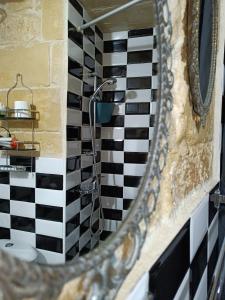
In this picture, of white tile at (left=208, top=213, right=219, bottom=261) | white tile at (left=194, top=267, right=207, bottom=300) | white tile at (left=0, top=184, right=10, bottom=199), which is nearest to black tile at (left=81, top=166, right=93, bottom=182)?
white tile at (left=0, top=184, right=10, bottom=199)

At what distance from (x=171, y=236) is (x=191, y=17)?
1.69 ft

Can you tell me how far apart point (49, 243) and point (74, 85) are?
8.9 inches

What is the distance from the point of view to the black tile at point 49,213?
355 mm

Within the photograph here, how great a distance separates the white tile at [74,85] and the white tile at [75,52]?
3 cm

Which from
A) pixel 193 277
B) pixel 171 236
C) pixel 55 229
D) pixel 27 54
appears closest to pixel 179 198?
pixel 171 236

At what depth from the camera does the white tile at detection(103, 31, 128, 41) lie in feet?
1.36

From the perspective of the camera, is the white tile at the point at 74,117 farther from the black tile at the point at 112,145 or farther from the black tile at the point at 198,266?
the black tile at the point at 198,266

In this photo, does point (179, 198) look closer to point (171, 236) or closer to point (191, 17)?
point (171, 236)

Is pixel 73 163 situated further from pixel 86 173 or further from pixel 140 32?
pixel 140 32

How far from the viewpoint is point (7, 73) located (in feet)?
1.08

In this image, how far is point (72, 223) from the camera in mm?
390

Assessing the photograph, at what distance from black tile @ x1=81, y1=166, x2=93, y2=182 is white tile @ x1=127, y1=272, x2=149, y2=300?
7.4 inches

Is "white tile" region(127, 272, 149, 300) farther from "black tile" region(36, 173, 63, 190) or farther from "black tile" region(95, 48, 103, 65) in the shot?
"black tile" region(95, 48, 103, 65)

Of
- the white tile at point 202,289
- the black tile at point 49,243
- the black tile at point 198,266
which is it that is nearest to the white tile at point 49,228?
the black tile at point 49,243
